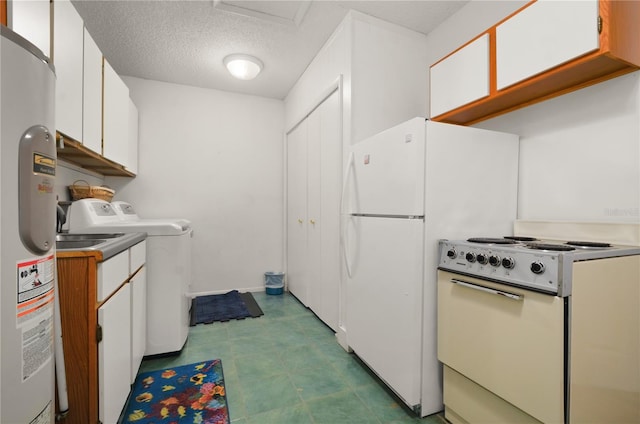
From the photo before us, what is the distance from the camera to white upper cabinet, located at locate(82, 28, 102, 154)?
1924 millimetres

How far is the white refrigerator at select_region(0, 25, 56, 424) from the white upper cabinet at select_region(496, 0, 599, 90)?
192cm

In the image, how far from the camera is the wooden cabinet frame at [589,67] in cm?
122

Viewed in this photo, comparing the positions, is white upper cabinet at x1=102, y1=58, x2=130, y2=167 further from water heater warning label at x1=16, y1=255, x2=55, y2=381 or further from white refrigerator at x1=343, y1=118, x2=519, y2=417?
white refrigerator at x1=343, y1=118, x2=519, y2=417

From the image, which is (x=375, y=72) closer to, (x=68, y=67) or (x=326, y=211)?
(x=326, y=211)

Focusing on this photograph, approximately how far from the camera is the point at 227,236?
12.8ft

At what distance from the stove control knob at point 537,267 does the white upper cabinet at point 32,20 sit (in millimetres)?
2117

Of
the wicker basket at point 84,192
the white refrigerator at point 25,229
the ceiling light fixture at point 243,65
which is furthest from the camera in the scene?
the ceiling light fixture at point 243,65

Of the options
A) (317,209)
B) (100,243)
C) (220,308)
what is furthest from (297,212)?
→ (100,243)

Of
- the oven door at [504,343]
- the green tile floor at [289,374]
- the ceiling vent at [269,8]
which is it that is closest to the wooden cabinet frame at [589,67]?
the oven door at [504,343]

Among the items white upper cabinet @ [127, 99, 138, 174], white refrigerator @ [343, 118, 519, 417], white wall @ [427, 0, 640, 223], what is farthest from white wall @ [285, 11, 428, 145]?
white upper cabinet @ [127, 99, 138, 174]

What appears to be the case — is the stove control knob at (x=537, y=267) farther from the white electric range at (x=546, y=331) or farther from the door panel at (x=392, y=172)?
the door panel at (x=392, y=172)

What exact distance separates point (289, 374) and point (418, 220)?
Result: 135 centimetres

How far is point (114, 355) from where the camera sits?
1368 millimetres

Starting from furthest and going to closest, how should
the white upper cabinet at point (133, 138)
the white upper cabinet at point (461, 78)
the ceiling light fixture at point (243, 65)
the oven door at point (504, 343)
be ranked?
the white upper cabinet at point (133, 138), the ceiling light fixture at point (243, 65), the white upper cabinet at point (461, 78), the oven door at point (504, 343)
